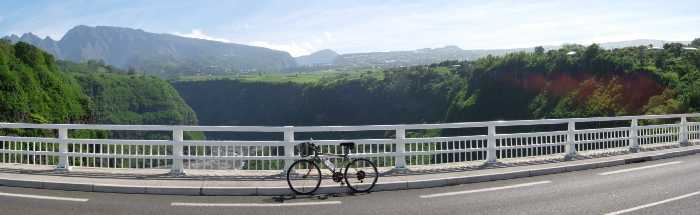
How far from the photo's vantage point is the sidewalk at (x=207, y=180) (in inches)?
380

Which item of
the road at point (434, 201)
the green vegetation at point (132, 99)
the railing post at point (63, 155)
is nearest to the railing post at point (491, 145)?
the road at point (434, 201)

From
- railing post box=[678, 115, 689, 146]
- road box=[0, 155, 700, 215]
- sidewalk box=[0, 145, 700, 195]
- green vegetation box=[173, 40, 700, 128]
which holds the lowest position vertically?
road box=[0, 155, 700, 215]

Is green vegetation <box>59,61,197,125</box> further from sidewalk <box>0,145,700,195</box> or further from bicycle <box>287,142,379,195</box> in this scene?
bicycle <box>287,142,379,195</box>

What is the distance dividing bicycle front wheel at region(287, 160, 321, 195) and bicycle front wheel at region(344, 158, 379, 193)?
530 mm

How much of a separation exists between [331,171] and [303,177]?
27.7 inches

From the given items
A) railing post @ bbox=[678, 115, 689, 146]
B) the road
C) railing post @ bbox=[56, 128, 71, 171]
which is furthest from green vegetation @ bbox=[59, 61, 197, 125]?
the road

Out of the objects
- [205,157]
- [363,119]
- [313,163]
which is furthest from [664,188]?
[363,119]

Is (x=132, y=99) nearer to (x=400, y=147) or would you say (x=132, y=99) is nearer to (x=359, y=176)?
(x=400, y=147)

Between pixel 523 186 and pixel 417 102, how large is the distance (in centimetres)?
14660

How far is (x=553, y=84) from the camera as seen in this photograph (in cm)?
10238

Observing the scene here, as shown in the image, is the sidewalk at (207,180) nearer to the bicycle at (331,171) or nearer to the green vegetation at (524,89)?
the bicycle at (331,171)

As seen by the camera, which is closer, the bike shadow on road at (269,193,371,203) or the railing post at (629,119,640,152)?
the bike shadow on road at (269,193,371,203)

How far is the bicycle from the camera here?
975cm

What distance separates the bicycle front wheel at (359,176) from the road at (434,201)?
255 mm
